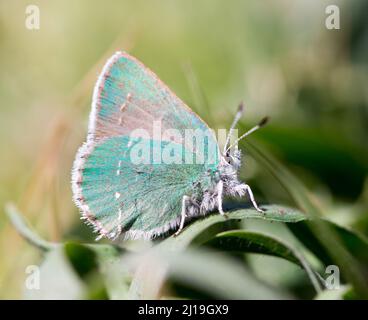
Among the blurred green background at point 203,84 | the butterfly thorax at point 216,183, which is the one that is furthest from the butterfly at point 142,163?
the blurred green background at point 203,84

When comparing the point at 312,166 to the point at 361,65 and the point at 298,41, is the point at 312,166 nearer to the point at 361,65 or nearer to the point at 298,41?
the point at 361,65

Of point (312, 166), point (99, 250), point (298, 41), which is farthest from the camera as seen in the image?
point (298, 41)

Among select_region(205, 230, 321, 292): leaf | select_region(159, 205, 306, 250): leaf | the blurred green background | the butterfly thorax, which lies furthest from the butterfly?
the blurred green background

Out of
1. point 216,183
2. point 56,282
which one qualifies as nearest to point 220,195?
point 216,183

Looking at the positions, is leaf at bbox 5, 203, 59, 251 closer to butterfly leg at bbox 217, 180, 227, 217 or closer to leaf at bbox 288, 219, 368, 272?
butterfly leg at bbox 217, 180, 227, 217

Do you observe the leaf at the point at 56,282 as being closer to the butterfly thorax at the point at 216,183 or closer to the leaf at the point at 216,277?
the leaf at the point at 216,277

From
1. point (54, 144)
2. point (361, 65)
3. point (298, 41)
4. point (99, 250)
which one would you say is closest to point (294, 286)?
point (99, 250)
